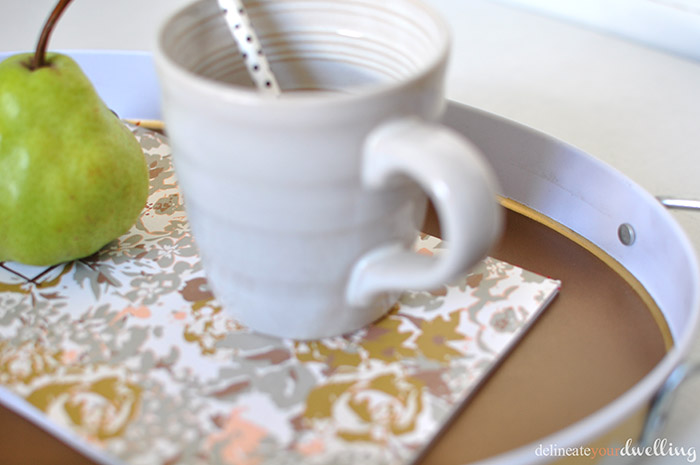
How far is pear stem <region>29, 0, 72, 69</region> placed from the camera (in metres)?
0.31

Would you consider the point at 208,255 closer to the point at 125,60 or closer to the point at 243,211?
the point at 243,211

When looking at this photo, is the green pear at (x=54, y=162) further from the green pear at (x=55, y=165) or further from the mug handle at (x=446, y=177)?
the mug handle at (x=446, y=177)

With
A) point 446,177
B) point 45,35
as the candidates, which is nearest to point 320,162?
point 446,177

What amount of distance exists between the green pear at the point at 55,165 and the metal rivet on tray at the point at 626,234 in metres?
0.22

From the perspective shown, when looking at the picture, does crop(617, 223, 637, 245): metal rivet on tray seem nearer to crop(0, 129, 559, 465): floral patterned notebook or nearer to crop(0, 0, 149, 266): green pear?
crop(0, 129, 559, 465): floral patterned notebook

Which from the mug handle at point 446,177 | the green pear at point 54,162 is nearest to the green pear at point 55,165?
the green pear at point 54,162

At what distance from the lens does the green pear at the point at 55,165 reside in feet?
0.99

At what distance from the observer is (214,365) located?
0.95ft

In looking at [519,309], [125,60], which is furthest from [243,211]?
[125,60]

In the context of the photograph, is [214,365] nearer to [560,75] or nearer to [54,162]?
[54,162]

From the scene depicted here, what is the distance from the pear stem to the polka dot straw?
→ 0.07 meters

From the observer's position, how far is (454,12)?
0.64 meters

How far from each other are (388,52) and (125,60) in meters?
0.21

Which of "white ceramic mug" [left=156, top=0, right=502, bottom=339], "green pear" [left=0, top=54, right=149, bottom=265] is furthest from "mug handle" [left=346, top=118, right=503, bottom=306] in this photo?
"green pear" [left=0, top=54, right=149, bottom=265]
